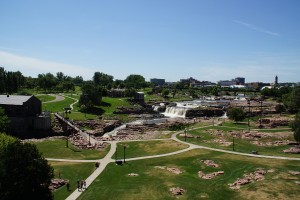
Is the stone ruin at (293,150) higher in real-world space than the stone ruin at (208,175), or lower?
higher

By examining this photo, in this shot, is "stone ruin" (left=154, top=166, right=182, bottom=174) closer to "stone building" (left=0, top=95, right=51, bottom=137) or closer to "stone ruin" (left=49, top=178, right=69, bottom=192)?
"stone ruin" (left=49, top=178, right=69, bottom=192)

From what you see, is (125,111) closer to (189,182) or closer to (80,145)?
(80,145)

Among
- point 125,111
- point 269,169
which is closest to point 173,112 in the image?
point 125,111

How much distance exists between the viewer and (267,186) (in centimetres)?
5094

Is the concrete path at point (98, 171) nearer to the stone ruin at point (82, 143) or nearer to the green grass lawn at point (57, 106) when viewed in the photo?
the stone ruin at point (82, 143)

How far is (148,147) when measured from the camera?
78750 mm

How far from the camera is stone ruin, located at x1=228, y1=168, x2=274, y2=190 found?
52138mm

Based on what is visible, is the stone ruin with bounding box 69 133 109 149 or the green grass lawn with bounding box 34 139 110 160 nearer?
the green grass lawn with bounding box 34 139 110 160

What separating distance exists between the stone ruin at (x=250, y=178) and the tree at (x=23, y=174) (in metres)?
28.1

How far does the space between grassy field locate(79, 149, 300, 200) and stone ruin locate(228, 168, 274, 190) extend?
824 mm

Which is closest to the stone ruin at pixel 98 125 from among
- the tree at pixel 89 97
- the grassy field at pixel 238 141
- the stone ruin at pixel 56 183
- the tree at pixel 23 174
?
the tree at pixel 89 97

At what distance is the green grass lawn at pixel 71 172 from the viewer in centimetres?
4884

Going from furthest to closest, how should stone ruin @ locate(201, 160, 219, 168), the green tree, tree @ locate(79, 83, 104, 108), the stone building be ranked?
the green tree → tree @ locate(79, 83, 104, 108) → the stone building → stone ruin @ locate(201, 160, 219, 168)

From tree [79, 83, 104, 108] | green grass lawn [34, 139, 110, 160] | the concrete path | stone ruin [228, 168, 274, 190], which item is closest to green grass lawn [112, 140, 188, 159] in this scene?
the concrete path
